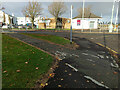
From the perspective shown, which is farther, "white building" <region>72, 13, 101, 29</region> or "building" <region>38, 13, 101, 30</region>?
"building" <region>38, 13, 101, 30</region>

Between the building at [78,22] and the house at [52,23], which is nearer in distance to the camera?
the building at [78,22]

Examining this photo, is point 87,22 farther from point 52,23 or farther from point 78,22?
point 52,23

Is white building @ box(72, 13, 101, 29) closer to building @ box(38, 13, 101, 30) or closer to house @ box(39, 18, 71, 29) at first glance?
building @ box(38, 13, 101, 30)

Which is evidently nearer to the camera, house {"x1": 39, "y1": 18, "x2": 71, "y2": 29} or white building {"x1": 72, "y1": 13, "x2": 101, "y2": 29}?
white building {"x1": 72, "y1": 13, "x2": 101, "y2": 29}

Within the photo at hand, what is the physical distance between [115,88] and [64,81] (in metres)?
1.89

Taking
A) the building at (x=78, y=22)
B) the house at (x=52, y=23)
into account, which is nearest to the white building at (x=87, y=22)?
the building at (x=78, y=22)

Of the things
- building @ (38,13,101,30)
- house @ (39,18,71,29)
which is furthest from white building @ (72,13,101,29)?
house @ (39,18,71,29)

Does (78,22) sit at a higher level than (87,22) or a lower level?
higher

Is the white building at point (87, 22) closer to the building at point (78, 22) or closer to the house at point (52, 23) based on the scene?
the building at point (78, 22)

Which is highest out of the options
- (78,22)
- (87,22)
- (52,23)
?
(52,23)

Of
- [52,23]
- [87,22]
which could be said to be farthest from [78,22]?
[52,23]

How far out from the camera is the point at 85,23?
46938mm

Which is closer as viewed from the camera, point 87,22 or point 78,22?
point 87,22

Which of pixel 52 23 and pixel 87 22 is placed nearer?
pixel 87 22
